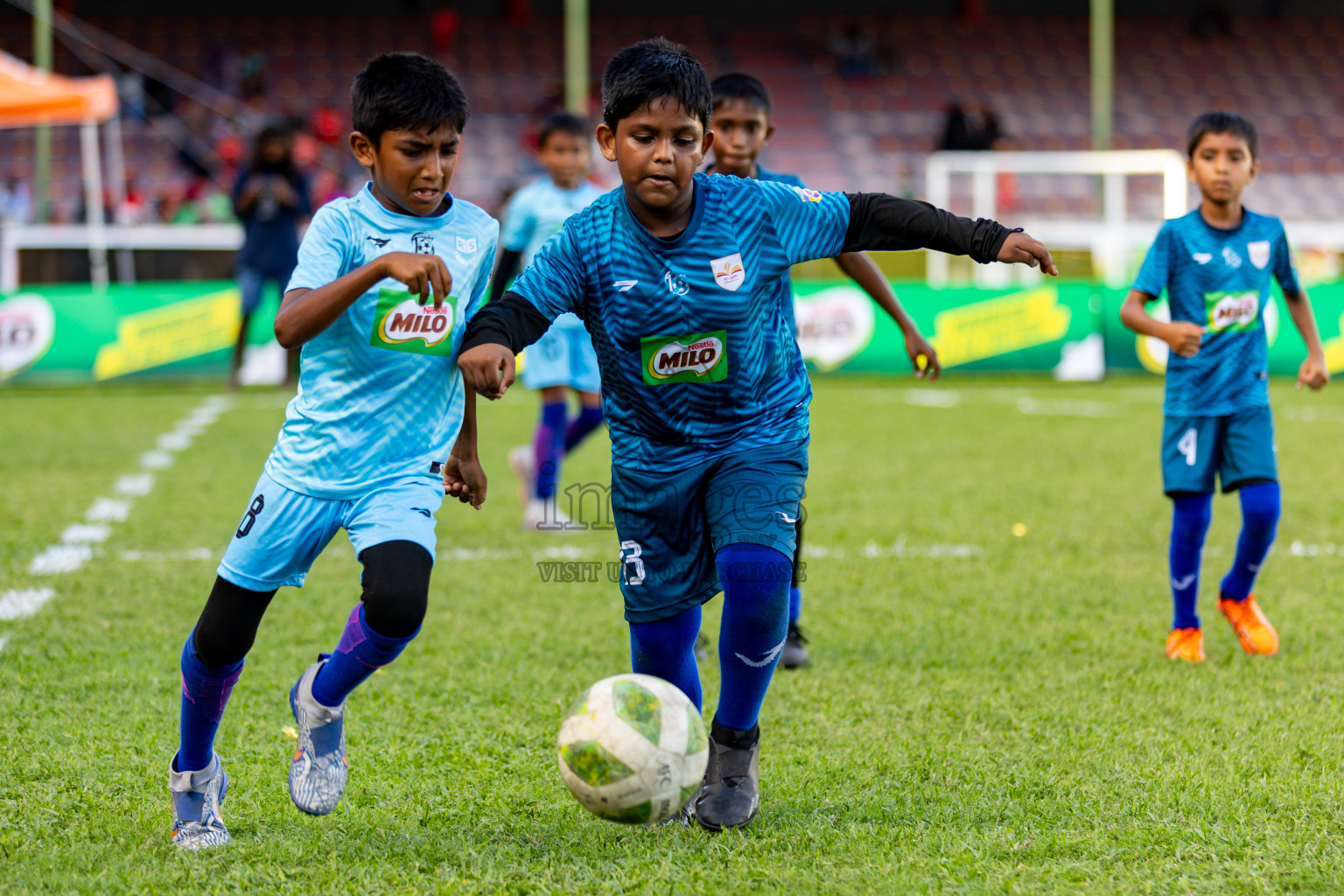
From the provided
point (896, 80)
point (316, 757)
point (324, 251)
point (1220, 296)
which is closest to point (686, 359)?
point (324, 251)

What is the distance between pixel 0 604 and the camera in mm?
5605

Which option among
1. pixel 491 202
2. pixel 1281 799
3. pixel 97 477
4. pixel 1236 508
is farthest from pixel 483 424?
pixel 491 202

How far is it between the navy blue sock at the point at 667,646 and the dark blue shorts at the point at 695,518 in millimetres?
31

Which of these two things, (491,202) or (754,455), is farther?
(491,202)

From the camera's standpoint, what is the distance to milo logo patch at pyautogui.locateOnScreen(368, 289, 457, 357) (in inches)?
131

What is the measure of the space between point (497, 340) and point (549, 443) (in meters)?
4.51

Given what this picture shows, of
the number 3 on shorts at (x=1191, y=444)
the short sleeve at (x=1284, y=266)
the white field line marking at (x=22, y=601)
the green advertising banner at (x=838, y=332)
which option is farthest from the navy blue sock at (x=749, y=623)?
the green advertising banner at (x=838, y=332)

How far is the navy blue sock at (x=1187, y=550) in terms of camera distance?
5.01 meters

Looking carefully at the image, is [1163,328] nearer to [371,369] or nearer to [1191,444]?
[1191,444]

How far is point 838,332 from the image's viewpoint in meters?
14.2

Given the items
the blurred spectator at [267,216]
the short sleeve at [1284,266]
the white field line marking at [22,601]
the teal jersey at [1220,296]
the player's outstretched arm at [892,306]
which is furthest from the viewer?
the blurred spectator at [267,216]

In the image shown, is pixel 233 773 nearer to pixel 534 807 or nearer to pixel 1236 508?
pixel 534 807

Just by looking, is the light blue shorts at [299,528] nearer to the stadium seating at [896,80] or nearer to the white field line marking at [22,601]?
the white field line marking at [22,601]

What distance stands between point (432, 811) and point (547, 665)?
56.2 inches
